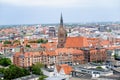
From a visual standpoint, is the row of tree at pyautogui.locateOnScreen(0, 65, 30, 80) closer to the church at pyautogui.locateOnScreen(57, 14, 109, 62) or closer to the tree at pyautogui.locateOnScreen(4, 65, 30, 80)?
the tree at pyautogui.locateOnScreen(4, 65, 30, 80)

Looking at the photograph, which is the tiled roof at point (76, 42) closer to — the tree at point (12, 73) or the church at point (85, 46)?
the church at point (85, 46)

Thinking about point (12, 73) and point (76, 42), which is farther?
point (76, 42)

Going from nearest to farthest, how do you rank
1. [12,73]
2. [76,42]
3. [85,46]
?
[12,73] → [85,46] → [76,42]

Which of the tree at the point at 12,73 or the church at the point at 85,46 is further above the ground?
the church at the point at 85,46

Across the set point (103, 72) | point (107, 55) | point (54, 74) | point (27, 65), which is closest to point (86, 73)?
point (103, 72)

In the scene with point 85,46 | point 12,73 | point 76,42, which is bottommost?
→ point 12,73

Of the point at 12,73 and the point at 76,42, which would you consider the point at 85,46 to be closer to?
the point at 76,42

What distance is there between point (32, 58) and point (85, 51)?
6864 millimetres

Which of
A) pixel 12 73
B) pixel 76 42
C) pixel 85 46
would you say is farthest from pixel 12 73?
pixel 76 42

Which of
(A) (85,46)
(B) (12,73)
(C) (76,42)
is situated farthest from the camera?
(C) (76,42)

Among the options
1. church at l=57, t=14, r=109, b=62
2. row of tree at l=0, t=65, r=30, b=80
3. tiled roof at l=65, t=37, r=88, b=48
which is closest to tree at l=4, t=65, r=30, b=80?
row of tree at l=0, t=65, r=30, b=80

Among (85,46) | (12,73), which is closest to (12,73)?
(12,73)

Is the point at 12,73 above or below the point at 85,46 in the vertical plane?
below

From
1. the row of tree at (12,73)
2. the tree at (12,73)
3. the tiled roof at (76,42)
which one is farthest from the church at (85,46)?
the tree at (12,73)
